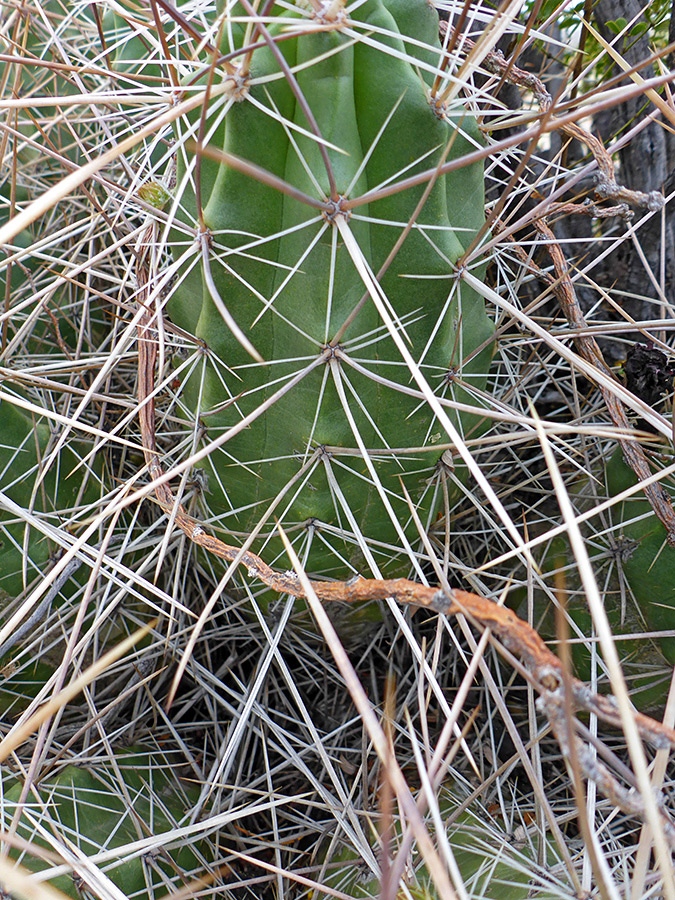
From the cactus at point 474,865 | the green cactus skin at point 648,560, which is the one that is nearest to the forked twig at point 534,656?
the cactus at point 474,865

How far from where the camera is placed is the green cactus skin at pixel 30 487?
961 mm

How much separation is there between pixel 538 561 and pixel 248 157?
665 mm

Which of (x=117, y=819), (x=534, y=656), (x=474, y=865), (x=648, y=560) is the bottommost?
(x=117, y=819)

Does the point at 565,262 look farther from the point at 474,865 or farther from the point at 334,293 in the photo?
the point at 474,865

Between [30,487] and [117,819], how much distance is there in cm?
45

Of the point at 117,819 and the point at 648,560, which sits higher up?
the point at 648,560

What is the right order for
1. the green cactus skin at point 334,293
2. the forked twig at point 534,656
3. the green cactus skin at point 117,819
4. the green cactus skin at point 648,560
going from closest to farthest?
the forked twig at point 534,656 < the green cactus skin at point 334,293 < the green cactus skin at point 117,819 < the green cactus skin at point 648,560

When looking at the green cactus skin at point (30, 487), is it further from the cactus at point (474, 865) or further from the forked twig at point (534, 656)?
the cactus at point (474, 865)

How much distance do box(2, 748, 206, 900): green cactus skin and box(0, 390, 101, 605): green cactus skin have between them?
0.88 ft

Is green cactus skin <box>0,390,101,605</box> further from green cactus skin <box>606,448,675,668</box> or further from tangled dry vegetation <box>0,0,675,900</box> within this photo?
green cactus skin <box>606,448,675,668</box>

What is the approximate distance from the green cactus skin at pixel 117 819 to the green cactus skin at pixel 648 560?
2.06 feet

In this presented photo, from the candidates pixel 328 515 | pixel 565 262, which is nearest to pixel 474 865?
pixel 328 515

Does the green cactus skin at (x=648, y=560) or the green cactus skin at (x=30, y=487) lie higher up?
the green cactus skin at (x=648, y=560)

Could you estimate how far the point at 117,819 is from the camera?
33.8 inches
